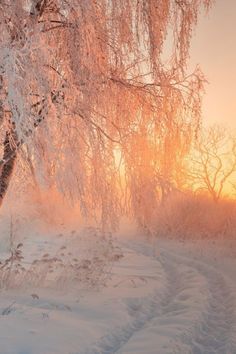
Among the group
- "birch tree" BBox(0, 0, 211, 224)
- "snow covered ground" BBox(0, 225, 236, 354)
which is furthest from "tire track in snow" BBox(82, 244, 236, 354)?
"birch tree" BBox(0, 0, 211, 224)

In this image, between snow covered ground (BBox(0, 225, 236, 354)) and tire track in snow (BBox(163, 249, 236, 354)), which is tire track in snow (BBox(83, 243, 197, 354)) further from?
tire track in snow (BBox(163, 249, 236, 354))

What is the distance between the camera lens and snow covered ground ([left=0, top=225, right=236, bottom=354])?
555 centimetres

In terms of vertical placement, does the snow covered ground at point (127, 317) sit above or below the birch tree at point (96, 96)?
below

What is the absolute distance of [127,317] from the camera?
22.6 feet

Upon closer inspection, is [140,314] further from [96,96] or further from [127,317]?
[96,96]

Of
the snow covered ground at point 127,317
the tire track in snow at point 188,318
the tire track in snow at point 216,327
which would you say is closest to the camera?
the snow covered ground at point 127,317

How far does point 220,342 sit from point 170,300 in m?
2.44

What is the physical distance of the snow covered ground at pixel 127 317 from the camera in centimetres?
555

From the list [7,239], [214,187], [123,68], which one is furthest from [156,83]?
[214,187]

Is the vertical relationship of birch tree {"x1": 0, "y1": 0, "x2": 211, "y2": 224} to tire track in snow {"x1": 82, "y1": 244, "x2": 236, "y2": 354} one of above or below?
above

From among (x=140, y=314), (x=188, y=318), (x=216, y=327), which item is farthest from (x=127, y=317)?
(x=216, y=327)

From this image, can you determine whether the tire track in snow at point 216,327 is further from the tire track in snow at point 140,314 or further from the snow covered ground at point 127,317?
the tire track in snow at point 140,314

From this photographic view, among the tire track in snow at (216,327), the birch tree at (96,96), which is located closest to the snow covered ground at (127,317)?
the tire track in snow at (216,327)

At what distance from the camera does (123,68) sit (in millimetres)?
7859
